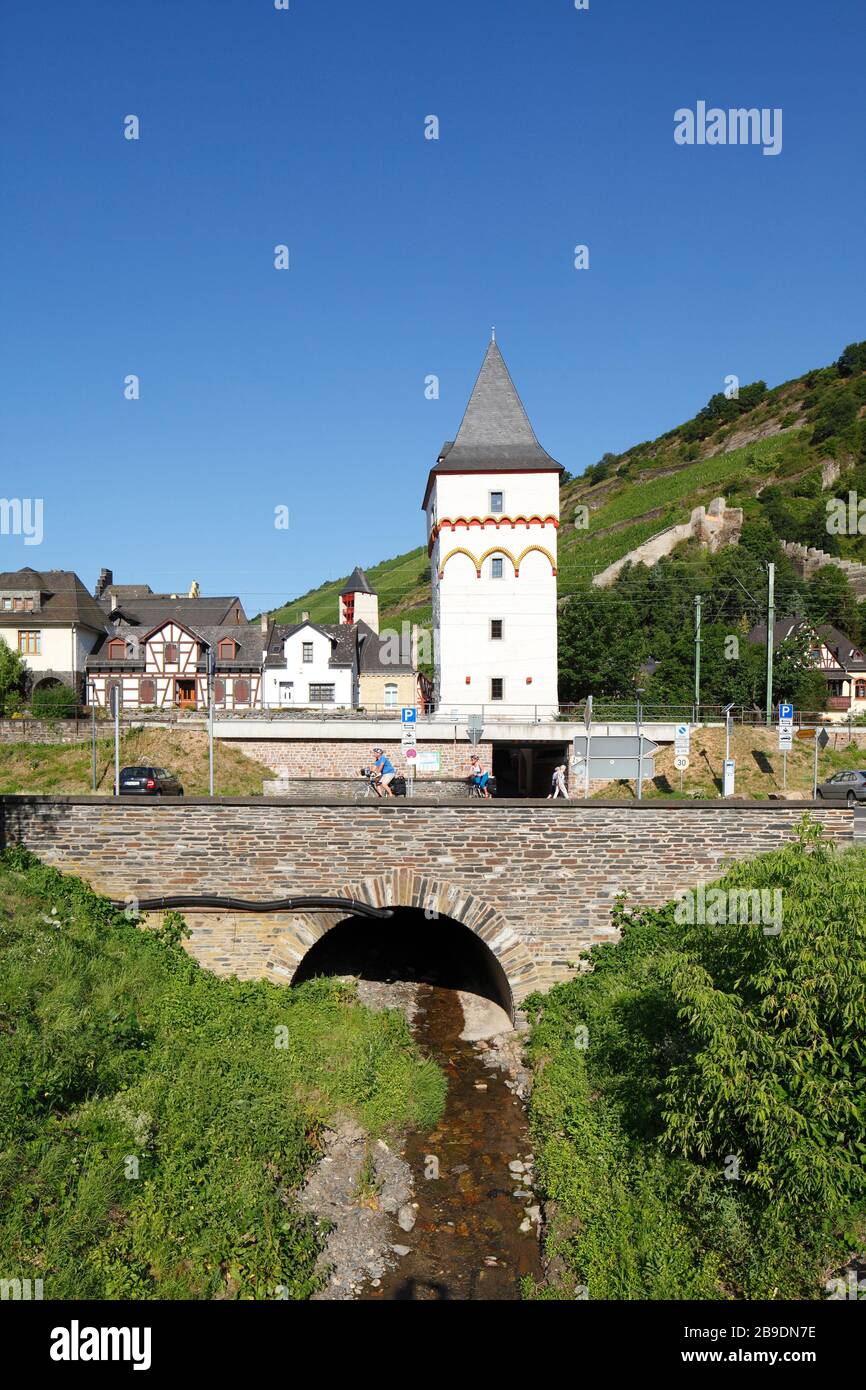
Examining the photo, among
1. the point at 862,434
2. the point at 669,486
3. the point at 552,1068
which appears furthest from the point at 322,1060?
the point at 669,486

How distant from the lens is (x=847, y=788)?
27.5 m

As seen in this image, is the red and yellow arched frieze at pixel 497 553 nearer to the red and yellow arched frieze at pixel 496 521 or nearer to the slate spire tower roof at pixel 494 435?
the red and yellow arched frieze at pixel 496 521

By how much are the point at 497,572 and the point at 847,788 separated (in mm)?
18448

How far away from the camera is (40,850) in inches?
617

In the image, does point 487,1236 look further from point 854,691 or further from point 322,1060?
point 854,691

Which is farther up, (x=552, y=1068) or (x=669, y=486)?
(x=669, y=486)

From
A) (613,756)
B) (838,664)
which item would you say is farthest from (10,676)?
(838,664)

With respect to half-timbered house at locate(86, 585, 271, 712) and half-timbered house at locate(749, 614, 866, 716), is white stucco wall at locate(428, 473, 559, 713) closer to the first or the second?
half-timbered house at locate(86, 585, 271, 712)

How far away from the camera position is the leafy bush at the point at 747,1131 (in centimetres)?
887

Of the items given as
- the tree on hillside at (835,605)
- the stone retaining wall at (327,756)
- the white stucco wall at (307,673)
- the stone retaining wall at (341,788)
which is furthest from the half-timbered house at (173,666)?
the tree on hillside at (835,605)

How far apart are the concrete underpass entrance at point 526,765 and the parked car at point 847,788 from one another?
1028 centimetres

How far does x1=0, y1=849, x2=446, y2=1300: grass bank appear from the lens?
9.54m
